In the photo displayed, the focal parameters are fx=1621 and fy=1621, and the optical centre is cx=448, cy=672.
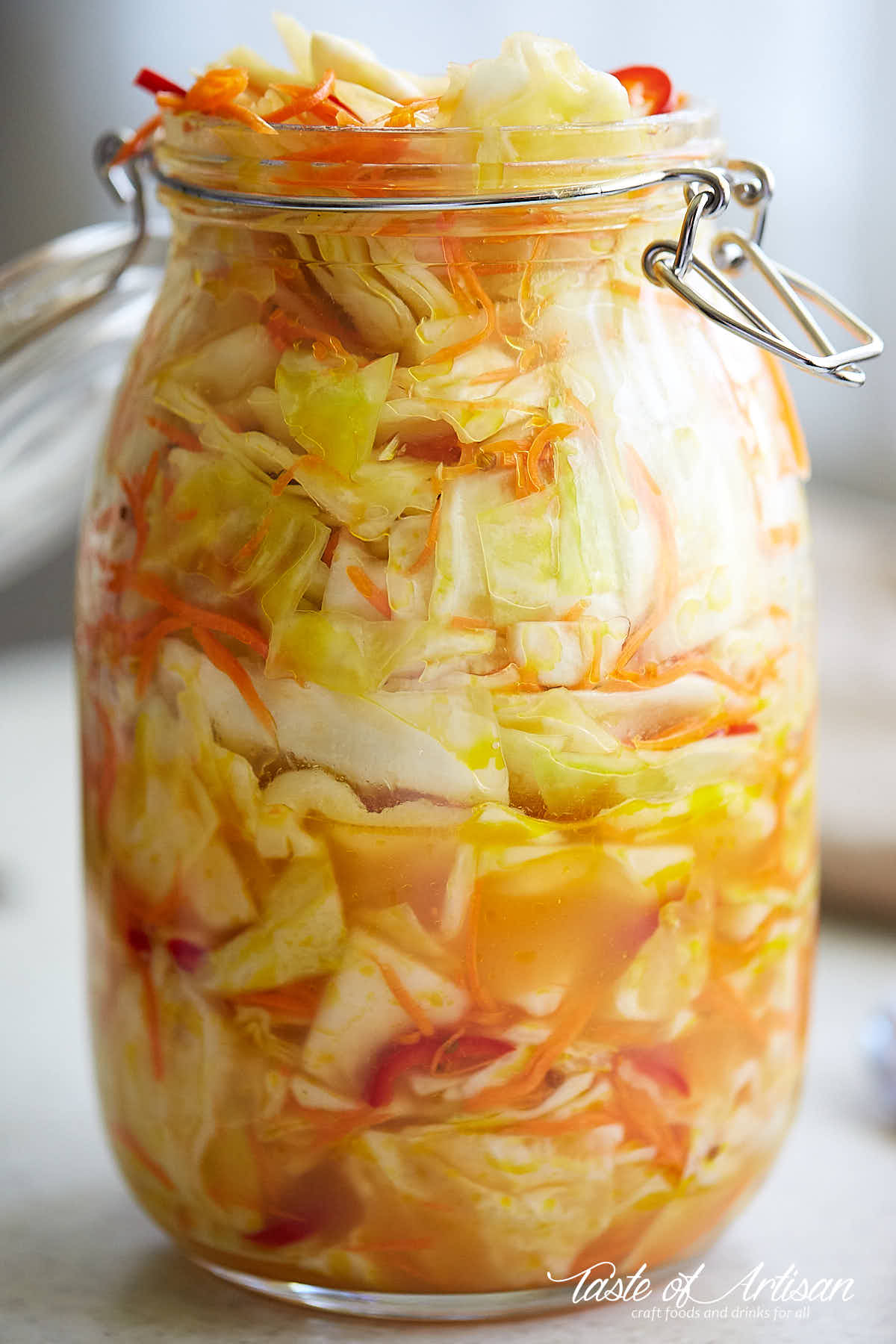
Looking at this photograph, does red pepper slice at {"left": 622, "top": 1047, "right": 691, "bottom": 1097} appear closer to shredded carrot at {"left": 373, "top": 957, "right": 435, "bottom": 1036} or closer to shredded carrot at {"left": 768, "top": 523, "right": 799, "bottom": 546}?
shredded carrot at {"left": 373, "top": 957, "right": 435, "bottom": 1036}

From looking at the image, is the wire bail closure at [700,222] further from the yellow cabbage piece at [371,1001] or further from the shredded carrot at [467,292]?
the yellow cabbage piece at [371,1001]

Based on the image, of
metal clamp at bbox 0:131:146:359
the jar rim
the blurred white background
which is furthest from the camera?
the blurred white background

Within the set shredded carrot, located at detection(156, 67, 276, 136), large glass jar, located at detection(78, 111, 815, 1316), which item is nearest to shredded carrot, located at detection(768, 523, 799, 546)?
large glass jar, located at detection(78, 111, 815, 1316)

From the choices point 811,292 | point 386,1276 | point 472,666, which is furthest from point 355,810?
point 811,292

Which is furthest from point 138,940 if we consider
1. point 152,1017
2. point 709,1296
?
point 709,1296

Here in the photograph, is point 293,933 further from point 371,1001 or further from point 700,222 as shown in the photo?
point 700,222

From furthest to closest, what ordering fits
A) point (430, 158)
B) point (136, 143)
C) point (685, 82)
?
point (685, 82)
point (136, 143)
point (430, 158)
